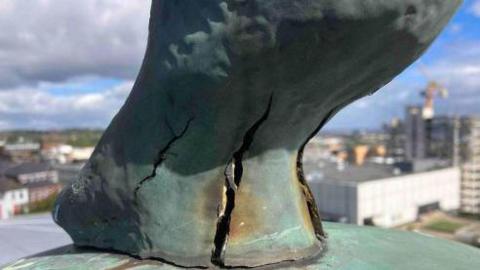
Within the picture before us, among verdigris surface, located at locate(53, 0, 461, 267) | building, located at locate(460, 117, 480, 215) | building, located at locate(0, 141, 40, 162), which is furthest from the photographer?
building, located at locate(0, 141, 40, 162)

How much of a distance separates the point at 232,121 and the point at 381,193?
3221 centimetres

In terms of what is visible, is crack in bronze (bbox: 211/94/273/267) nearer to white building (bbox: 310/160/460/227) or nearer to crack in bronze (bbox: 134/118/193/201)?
crack in bronze (bbox: 134/118/193/201)

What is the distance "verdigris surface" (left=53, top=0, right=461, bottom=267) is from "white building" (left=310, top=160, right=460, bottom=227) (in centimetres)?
2691

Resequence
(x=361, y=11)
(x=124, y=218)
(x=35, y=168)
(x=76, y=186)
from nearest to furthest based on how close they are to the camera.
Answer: (x=361, y=11), (x=124, y=218), (x=76, y=186), (x=35, y=168)

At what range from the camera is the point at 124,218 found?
2.14 m

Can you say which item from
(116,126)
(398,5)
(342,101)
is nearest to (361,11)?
(398,5)

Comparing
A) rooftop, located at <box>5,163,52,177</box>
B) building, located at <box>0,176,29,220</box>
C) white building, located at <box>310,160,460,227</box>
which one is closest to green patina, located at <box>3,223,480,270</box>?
white building, located at <box>310,160,460,227</box>

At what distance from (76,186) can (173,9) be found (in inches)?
36.8

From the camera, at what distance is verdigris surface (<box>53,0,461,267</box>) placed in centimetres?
169

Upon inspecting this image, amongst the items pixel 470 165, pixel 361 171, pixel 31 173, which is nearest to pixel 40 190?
pixel 31 173

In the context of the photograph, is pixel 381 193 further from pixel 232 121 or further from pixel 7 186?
pixel 232 121

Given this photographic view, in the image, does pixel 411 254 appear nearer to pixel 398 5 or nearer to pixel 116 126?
pixel 398 5

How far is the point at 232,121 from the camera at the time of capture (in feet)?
6.32

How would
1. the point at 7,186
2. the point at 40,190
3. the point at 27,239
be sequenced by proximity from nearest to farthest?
the point at 27,239, the point at 7,186, the point at 40,190
